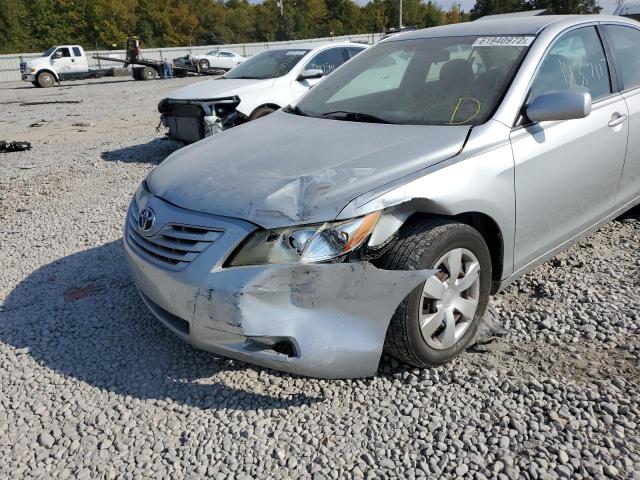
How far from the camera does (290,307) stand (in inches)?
89.4

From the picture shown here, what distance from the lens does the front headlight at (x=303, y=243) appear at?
227 centimetres

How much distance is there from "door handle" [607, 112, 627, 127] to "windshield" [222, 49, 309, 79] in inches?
213

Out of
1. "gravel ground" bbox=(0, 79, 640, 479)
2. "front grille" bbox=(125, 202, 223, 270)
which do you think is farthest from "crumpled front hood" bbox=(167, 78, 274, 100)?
"front grille" bbox=(125, 202, 223, 270)

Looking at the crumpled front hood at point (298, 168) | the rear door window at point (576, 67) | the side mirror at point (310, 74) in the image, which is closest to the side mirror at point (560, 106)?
the rear door window at point (576, 67)

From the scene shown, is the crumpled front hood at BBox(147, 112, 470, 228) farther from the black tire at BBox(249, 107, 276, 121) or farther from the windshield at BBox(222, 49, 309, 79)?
the windshield at BBox(222, 49, 309, 79)

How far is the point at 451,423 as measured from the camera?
2.34 meters

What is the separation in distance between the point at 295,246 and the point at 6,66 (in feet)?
147

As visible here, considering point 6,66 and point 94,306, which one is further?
point 6,66

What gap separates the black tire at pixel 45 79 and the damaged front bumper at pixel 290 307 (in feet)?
89.6

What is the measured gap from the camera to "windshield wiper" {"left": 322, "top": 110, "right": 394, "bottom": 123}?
3.23 meters

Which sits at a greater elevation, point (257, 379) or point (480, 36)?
point (480, 36)

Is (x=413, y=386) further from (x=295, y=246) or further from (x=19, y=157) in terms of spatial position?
(x=19, y=157)

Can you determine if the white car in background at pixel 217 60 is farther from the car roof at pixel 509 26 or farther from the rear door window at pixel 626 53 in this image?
the rear door window at pixel 626 53

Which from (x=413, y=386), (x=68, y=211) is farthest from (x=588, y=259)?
(x=68, y=211)
